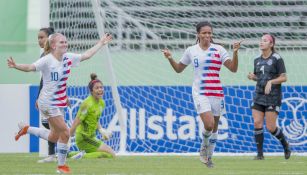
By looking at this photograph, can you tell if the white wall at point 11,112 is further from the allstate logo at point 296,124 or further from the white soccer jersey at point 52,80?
the white soccer jersey at point 52,80

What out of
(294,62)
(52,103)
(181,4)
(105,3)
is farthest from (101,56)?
(52,103)

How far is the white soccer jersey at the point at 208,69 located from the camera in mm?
12031

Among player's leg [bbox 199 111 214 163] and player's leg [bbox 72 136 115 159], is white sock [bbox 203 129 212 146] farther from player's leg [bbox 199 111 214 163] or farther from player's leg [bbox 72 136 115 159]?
player's leg [bbox 72 136 115 159]

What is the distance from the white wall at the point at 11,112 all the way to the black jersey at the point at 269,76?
4.55 metres

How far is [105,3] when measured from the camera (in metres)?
16.4

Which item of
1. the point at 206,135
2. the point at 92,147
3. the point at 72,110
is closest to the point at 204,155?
the point at 206,135

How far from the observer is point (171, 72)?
16922mm

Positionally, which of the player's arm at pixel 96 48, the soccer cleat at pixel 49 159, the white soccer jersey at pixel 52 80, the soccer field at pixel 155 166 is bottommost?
the soccer field at pixel 155 166

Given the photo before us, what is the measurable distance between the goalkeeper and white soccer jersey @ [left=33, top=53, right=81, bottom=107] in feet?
9.75

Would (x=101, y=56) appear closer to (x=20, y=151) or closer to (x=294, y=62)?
(x=20, y=151)

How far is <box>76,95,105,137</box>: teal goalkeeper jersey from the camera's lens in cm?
1453

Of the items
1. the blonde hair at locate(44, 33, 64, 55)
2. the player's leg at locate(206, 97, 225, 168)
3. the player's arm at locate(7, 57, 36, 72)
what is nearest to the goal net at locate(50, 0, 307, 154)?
the player's leg at locate(206, 97, 225, 168)

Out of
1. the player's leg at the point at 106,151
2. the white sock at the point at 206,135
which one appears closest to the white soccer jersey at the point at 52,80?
the white sock at the point at 206,135

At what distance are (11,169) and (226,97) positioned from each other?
6.03 metres
